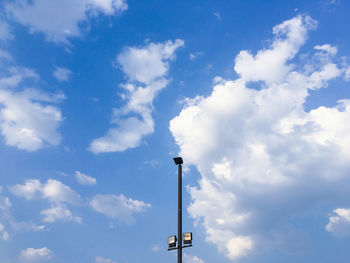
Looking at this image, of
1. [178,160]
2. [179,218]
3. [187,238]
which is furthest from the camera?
[178,160]

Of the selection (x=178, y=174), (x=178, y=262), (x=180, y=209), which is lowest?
(x=178, y=262)

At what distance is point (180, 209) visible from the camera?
16.3 m

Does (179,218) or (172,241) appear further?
(179,218)

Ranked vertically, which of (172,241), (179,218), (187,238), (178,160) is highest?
(178,160)

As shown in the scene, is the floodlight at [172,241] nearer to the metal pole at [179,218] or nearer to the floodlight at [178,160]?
the metal pole at [179,218]

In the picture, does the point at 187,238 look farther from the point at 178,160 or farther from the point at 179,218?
the point at 178,160

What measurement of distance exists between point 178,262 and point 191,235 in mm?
1501

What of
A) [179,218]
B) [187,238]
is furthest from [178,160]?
[187,238]

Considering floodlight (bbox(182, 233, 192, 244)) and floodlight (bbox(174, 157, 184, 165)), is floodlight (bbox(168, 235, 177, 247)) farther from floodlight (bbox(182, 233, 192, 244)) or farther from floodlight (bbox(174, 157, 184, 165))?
floodlight (bbox(174, 157, 184, 165))

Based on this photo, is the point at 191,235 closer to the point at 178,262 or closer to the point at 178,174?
the point at 178,262

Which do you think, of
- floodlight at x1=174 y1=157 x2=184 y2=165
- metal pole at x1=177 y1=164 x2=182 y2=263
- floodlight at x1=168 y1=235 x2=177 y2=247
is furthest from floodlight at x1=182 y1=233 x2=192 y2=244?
floodlight at x1=174 y1=157 x2=184 y2=165

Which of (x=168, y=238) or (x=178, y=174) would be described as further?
(x=178, y=174)

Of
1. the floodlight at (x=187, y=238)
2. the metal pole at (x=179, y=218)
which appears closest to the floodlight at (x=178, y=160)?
the metal pole at (x=179, y=218)

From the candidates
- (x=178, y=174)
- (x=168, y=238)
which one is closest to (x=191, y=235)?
(x=168, y=238)
